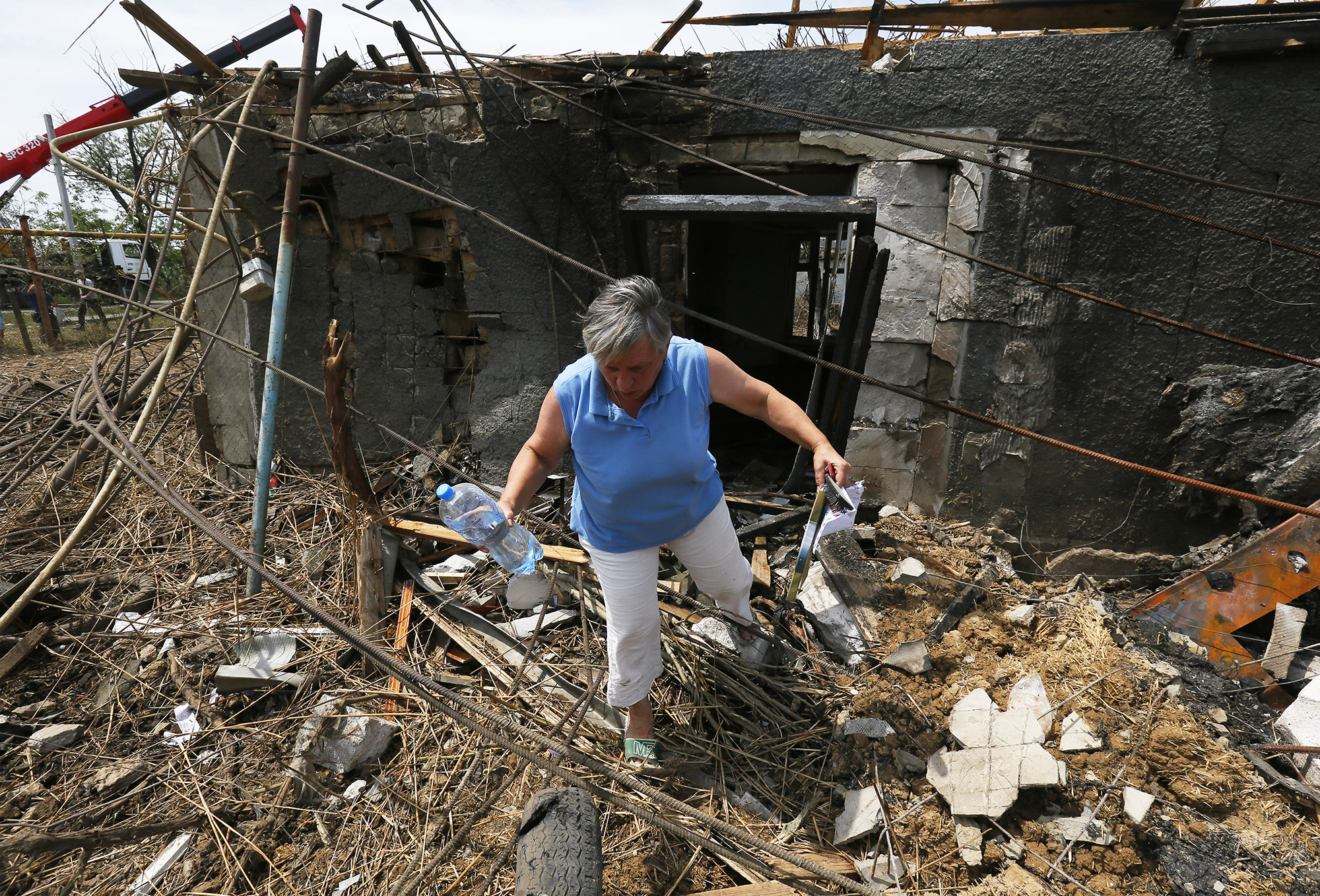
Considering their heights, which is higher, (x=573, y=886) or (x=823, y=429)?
(x=823, y=429)

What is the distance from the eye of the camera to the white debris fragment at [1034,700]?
8.71 feet

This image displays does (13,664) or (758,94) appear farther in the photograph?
(758,94)

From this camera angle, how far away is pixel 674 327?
4.74m

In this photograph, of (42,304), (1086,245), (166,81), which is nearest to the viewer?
(1086,245)

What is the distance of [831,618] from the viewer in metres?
3.47

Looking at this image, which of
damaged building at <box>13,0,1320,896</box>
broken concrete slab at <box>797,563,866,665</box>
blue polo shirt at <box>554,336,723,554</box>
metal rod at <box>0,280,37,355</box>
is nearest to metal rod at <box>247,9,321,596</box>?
damaged building at <box>13,0,1320,896</box>

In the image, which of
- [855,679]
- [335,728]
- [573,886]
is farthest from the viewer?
[855,679]

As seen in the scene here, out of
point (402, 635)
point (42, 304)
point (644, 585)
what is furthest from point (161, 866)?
point (42, 304)

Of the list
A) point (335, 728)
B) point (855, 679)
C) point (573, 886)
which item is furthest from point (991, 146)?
point (335, 728)

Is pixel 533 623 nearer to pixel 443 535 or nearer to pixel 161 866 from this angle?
pixel 443 535

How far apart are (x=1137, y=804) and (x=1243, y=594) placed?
1.74 metres

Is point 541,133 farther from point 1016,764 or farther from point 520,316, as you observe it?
point 1016,764

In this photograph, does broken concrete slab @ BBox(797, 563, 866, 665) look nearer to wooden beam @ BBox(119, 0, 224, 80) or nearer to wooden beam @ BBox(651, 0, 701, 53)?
wooden beam @ BBox(651, 0, 701, 53)

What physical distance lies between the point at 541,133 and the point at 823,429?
261 cm
